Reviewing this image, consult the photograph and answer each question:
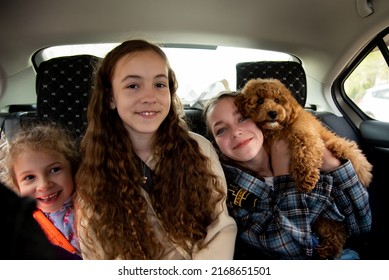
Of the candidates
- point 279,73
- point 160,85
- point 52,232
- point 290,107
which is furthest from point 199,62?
point 52,232

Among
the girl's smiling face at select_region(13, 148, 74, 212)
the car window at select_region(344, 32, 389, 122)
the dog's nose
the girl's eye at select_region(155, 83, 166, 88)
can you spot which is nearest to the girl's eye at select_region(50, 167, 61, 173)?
the girl's smiling face at select_region(13, 148, 74, 212)

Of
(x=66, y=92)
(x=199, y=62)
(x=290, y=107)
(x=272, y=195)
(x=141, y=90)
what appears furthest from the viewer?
(x=199, y=62)

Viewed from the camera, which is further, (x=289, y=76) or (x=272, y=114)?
(x=289, y=76)

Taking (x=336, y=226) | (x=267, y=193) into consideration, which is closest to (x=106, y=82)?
(x=267, y=193)

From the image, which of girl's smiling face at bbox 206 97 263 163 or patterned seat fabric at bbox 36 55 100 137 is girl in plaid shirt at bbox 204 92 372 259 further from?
patterned seat fabric at bbox 36 55 100 137

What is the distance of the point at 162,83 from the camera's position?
2.41 feet

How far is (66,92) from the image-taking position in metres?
1.03

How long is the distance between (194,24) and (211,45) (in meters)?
0.15

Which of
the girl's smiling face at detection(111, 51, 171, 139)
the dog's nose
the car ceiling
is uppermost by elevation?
the car ceiling

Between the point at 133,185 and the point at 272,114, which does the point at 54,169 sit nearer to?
the point at 133,185

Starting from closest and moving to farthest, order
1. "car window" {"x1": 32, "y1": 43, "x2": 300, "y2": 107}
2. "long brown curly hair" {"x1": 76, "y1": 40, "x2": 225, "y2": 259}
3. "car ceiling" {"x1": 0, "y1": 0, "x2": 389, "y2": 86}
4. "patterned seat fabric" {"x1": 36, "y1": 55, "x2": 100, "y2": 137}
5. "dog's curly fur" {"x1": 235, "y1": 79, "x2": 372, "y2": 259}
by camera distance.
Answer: "long brown curly hair" {"x1": 76, "y1": 40, "x2": 225, "y2": 259} → "dog's curly fur" {"x1": 235, "y1": 79, "x2": 372, "y2": 259} → "patterned seat fabric" {"x1": 36, "y1": 55, "x2": 100, "y2": 137} → "car ceiling" {"x1": 0, "y1": 0, "x2": 389, "y2": 86} → "car window" {"x1": 32, "y1": 43, "x2": 300, "y2": 107}

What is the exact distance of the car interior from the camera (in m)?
1.04

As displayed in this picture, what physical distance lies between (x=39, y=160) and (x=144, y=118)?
11.0 inches

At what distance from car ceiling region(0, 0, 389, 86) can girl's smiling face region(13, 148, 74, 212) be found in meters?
0.55
